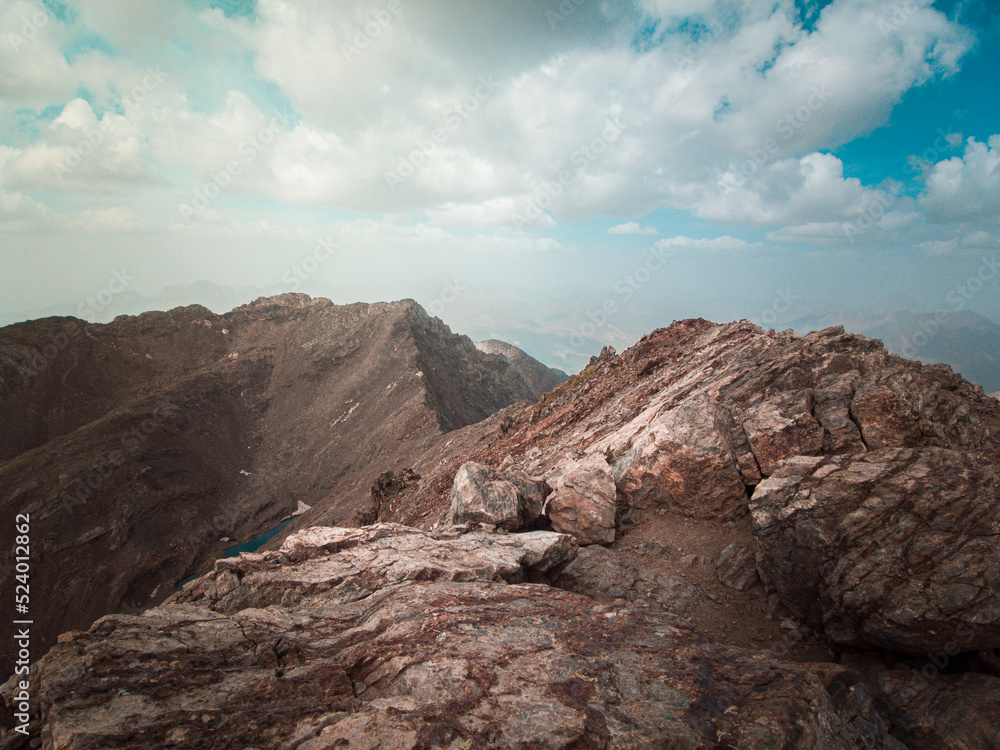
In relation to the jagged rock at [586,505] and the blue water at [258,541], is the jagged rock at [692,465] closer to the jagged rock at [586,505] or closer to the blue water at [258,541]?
the jagged rock at [586,505]

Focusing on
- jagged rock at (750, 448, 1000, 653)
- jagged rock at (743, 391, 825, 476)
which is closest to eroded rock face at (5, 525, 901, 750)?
jagged rock at (750, 448, 1000, 653)

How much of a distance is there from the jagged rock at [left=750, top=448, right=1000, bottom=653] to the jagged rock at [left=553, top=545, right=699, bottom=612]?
2213 mm

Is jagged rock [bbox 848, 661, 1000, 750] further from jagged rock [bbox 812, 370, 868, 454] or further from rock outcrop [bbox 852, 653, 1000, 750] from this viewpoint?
jagged rock [bbox 812, 370, 868, 454]

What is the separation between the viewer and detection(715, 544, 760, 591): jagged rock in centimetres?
1057

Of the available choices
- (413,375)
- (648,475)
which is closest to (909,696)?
(648,475)

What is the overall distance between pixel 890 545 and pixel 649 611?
183 inches

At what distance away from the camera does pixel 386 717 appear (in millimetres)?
5559

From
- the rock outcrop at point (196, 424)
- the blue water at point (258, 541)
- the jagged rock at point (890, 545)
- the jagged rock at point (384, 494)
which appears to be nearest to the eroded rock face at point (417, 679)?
the jagged rock at point (890, 545)

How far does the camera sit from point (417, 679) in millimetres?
6340

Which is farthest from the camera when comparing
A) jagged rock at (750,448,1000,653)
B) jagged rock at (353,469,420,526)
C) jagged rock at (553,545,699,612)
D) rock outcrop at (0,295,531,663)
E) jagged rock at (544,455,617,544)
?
rock outcrop at (0,295,531,663)

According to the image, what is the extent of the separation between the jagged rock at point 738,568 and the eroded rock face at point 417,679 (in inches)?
132

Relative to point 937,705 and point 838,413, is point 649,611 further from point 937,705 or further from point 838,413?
point 838,413

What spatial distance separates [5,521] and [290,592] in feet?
163

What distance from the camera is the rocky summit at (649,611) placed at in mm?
5637
